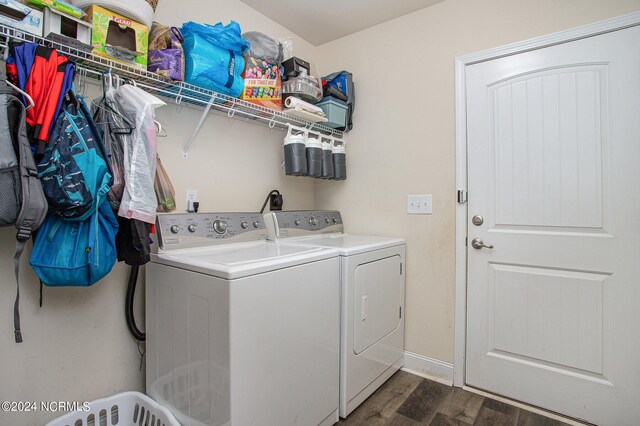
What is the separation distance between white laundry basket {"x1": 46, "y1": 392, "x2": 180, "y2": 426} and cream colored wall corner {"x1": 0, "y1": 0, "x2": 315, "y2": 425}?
74 millimetres

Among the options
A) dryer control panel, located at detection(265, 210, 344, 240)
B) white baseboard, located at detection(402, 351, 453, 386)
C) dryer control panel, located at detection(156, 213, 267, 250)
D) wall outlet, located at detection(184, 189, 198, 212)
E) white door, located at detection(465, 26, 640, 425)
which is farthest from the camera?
white baseboard, located at detection(402, 351, 453, 386)

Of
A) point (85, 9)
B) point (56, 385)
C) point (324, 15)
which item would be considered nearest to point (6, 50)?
point (85, 9)

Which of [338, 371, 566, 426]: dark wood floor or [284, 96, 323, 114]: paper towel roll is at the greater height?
[284, 96, 323, 114]: paper towel roll

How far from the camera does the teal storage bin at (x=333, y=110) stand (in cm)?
232

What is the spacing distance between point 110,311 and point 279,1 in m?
2.12

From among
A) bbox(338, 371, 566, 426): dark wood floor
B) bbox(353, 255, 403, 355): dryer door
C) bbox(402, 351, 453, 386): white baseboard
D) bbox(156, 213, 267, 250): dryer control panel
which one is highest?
bbox(156, 213, 267, 250): dryer control panel

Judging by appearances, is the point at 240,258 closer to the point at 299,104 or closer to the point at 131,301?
the point at 131,301

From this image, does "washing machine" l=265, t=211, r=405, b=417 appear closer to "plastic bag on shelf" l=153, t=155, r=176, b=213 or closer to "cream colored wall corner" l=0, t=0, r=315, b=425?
"cream colored wall corner" l=0, t=0, r=315, b=425

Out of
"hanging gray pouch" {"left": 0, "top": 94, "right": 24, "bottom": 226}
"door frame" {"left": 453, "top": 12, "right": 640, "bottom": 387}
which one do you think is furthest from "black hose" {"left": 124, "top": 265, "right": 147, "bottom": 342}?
"door frame" {"left": 453, "top": 12, "right": 640, "bottom": 387}

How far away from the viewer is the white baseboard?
209 cm

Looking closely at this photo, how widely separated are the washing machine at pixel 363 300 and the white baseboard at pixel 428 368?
6 centimetres

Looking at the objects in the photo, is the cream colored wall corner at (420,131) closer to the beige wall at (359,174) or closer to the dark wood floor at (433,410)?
the beige wall at (359,174)

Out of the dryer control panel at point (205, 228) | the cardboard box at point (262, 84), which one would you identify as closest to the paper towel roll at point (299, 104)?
the cardboard box at point (262, 84)

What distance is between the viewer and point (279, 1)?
7.11 feet
